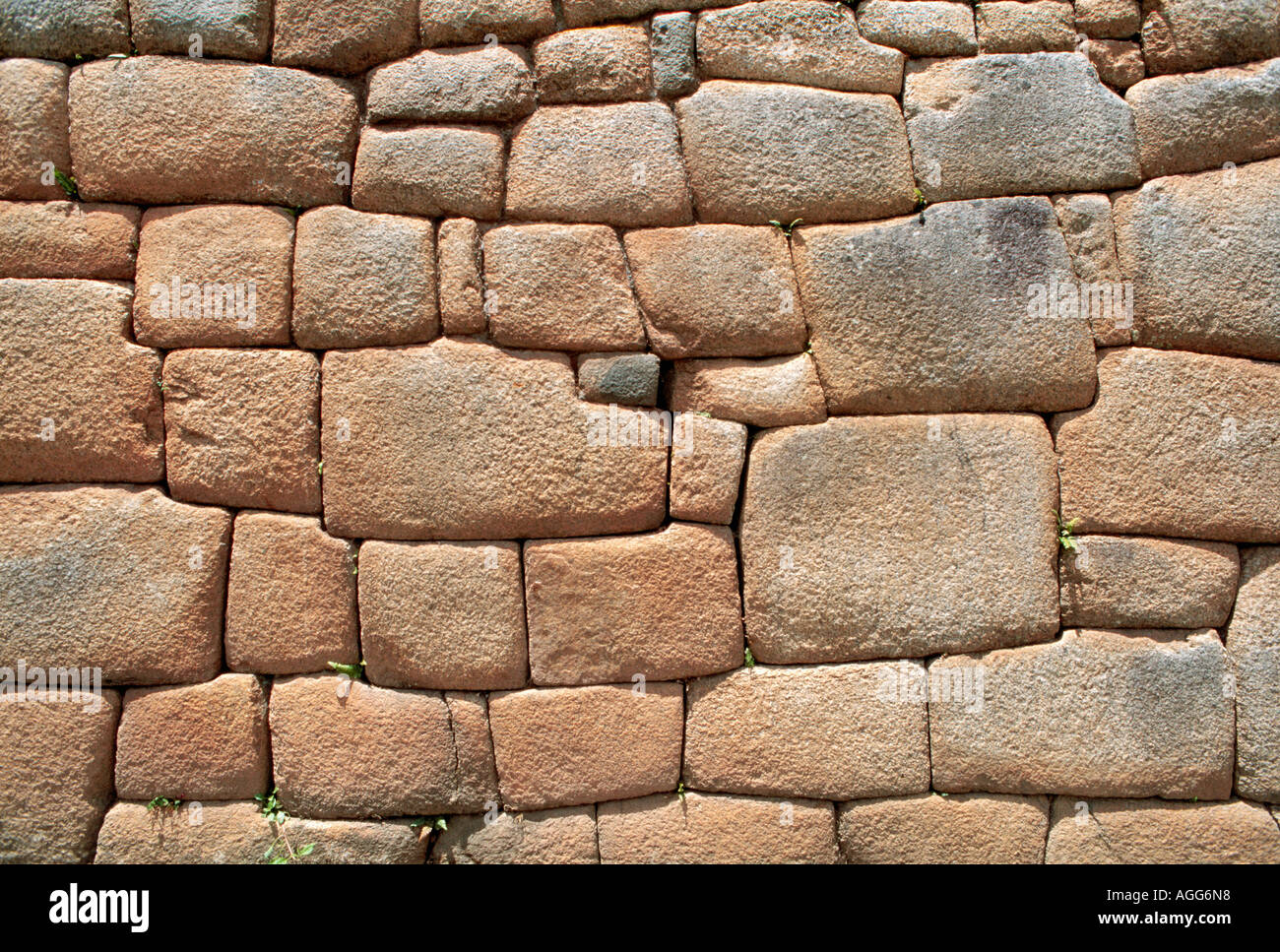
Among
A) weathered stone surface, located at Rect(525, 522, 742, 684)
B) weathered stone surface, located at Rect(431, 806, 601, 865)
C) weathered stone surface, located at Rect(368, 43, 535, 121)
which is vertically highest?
weathered stone surface, located at Rect(368, 43, 535, 121)

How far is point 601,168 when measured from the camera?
9.85ft

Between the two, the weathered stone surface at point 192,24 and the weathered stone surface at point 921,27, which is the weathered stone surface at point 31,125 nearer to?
the weathered stone surface at point 192,24

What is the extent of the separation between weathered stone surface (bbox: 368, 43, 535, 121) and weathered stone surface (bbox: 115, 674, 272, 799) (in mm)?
2273

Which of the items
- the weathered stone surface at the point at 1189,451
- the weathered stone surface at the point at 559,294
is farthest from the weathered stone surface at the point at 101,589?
the weathered stone surface at the point at 1189,451

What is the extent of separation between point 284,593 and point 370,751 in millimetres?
676

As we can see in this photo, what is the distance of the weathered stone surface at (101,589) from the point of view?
2.93m

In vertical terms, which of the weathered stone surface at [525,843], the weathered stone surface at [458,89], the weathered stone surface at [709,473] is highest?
the weathered stone surface at [458,89]

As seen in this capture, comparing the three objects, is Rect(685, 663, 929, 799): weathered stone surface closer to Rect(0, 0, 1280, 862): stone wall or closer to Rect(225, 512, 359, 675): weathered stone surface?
Rect(0, 0, 1280, 862): stone wall

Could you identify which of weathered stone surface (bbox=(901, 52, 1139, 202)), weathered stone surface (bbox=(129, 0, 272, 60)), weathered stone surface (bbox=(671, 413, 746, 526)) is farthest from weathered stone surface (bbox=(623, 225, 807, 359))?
weathered stone surface (bbox=(129, 0, 272, 60))

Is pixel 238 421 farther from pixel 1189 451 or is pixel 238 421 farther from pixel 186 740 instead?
pixel 1189 451

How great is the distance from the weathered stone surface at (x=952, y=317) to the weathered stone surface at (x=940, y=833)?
1.53m

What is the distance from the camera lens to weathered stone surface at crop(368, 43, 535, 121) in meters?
3.01

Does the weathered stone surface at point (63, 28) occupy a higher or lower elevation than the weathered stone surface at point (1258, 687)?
higher

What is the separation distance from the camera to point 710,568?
9.75ft
